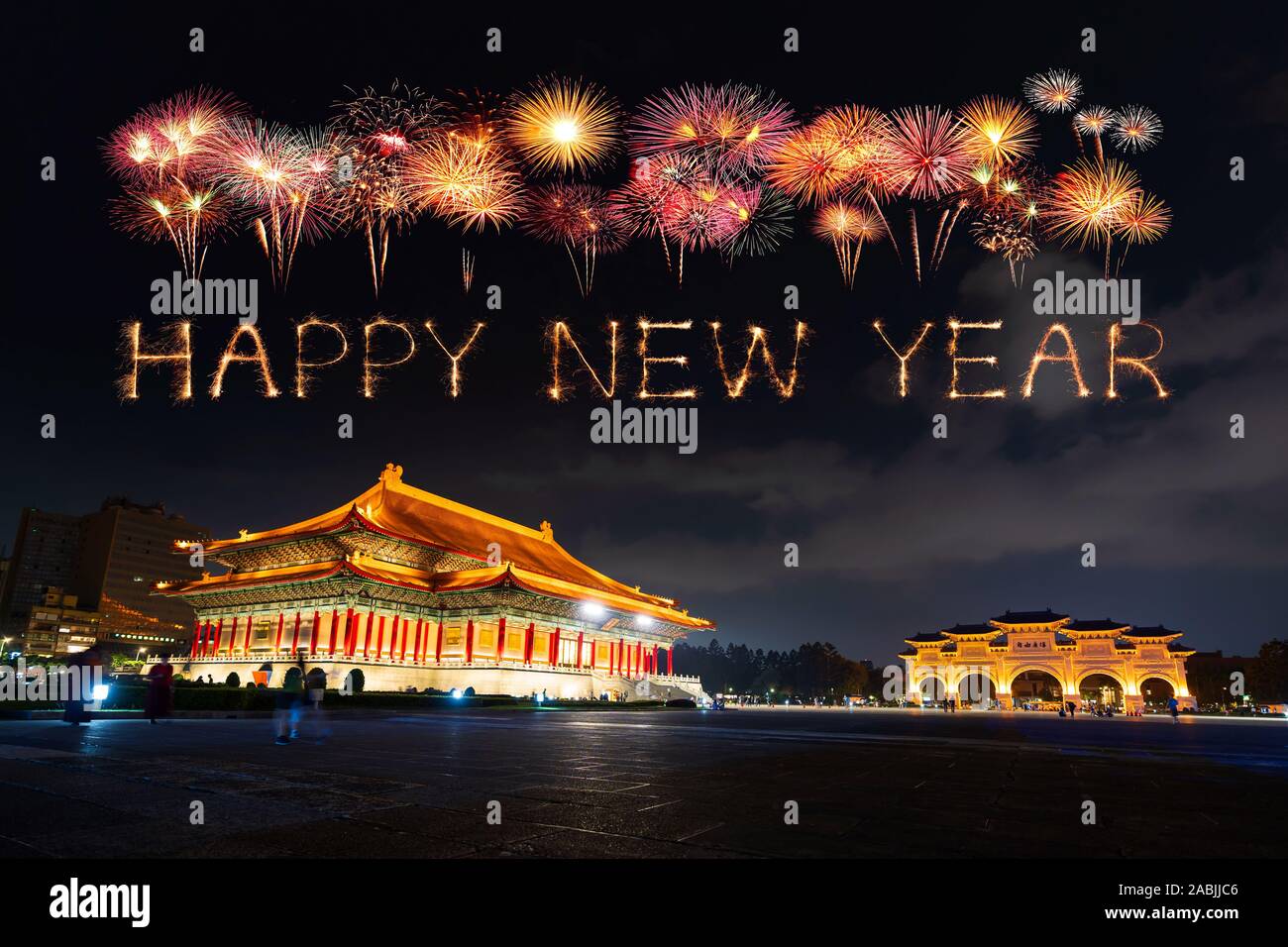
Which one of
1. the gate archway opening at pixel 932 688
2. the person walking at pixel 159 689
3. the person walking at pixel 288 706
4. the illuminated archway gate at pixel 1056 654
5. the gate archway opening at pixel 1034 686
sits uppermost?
the person walking at pixel 288 706

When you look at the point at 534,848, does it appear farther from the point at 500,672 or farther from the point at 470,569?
the point at 470,569

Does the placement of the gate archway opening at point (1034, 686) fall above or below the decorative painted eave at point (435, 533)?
below

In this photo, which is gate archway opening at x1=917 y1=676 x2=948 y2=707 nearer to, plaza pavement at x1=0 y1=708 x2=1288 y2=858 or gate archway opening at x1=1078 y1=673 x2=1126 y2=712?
gate archway opening at x1=1078 y1=673 x2=1126 y2=712

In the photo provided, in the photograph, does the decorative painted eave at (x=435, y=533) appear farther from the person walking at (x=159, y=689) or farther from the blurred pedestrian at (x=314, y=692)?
the blurred pedestrian at (x=314, y=692)

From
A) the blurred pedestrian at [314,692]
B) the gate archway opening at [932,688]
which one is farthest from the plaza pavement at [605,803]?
the gate archway opening at [932,688]

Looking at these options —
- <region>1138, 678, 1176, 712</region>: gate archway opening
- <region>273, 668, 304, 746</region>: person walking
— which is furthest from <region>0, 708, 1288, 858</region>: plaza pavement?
<region>1138, 678, 1176, 712</region>: gate archway opening

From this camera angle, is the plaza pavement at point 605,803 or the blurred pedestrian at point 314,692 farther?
the blurred pedestrian at point 314,692
